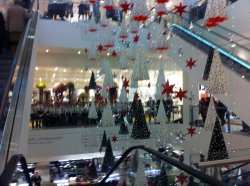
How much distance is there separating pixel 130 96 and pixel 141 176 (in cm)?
528

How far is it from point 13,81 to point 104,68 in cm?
481

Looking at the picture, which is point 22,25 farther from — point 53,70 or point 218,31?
point 53,70

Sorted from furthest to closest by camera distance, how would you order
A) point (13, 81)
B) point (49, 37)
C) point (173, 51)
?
point (49, 37)
point (173, 51)
point (13, 81)

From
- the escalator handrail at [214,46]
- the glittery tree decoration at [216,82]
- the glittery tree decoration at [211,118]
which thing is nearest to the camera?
the glittery tree decoration at [216,82]

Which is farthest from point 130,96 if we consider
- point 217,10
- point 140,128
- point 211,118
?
point 217,10

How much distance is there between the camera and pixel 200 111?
9.58m

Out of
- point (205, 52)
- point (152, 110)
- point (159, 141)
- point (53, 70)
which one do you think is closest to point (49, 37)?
point (53, 70)

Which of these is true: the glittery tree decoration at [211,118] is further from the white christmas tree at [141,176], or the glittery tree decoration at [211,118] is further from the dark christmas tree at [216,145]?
the white christmas tree at [141,176]

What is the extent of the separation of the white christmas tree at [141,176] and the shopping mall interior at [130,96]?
0.02m

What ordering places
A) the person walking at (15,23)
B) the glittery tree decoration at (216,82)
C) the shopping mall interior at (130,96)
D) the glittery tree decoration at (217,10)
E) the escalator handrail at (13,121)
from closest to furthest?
the escalator handrail at (13,121), the shopping mall interior at (130,96), the glittery tree decoration at (217,10), the glittery tree decoration at (216,82), the person walking at (15,23)

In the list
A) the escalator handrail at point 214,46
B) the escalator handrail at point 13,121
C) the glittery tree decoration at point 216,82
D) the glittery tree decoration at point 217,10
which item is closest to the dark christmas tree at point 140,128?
the glittery tree decoration at point 216,82

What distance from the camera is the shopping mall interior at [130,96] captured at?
11.3ft

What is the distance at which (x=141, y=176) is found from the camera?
5227mm

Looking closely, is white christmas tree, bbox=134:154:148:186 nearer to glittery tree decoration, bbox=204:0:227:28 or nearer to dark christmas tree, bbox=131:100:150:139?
dark christmas tree, bbox=131:100:150:139
